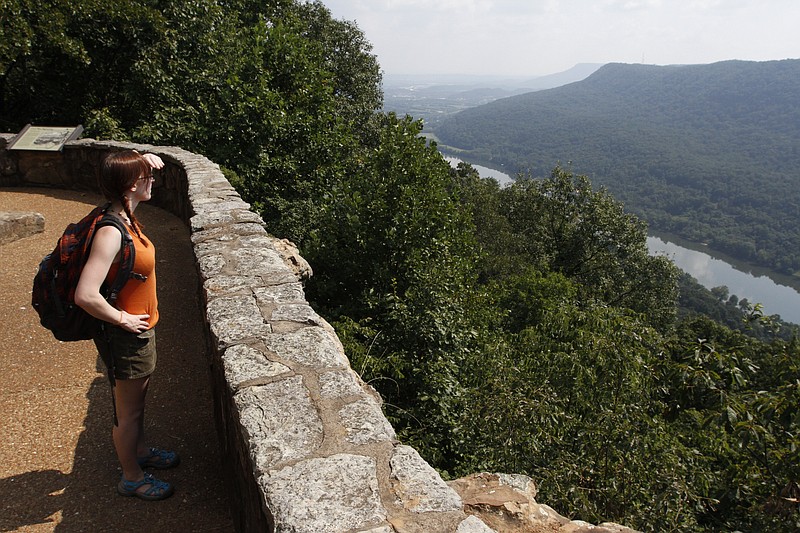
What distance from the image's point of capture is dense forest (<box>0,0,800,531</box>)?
18.0 ft

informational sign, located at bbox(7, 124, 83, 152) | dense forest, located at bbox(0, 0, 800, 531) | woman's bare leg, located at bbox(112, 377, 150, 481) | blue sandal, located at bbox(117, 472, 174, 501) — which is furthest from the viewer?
informational sign, located at bbox(7, 124, 83, 152)

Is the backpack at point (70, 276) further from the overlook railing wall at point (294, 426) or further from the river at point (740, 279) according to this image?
the river at point (740, 279)

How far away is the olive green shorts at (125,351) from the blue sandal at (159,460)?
72 centimetres

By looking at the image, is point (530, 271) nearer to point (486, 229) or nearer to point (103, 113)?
point (486, 229)

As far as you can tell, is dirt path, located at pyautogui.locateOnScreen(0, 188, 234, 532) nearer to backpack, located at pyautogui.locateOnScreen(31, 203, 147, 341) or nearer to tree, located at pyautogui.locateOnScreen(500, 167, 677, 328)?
backpack, located at pyautogui.locateOnScreen(31, 203, 147, 341)

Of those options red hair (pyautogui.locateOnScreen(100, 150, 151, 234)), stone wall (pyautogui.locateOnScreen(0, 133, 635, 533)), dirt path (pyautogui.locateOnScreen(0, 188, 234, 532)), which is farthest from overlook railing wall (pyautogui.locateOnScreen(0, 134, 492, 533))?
red hair (pyautogui.locateOnScreen(100, 150, 151, 234))

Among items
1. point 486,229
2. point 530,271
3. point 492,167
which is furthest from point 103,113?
point 492,167

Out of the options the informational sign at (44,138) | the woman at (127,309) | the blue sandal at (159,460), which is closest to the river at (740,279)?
the informational sign at (44,138)

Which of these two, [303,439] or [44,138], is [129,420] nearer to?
[303,439]

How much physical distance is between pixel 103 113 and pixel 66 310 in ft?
33.6

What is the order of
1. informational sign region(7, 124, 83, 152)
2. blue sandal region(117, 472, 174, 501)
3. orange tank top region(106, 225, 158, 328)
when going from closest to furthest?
orange tank top region(106, 225, 158, 328) < blue sandal region(117, 472, 174, 501) < informational sign region(7, 124, 83, 152)

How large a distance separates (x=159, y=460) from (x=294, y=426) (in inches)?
56.4

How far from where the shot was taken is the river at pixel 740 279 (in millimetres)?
91938

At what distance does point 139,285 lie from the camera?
2676 millimetres
